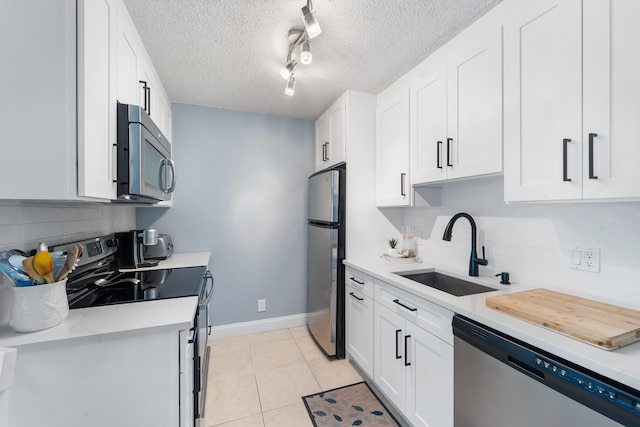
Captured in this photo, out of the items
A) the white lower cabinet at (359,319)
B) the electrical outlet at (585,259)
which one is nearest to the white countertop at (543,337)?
the electrical outlet at (585,259)

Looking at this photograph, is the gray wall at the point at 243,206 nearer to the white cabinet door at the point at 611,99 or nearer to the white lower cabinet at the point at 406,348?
the white lower cabinet at the point at 406,348

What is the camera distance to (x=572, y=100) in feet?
3.54

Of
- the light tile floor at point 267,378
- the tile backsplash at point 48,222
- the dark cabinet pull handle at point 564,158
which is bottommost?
the light tile floor at point 267,378

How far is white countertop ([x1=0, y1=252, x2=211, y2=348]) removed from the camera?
932mm

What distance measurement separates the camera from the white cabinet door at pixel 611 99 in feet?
3.03

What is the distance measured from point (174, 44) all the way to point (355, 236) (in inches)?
74.7

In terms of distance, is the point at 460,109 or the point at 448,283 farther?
the point at 448,283

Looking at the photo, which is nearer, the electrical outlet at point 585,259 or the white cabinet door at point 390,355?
the electrical outlet at point 585,259

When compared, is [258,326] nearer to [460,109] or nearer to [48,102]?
[48,102]

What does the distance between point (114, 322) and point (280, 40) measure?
173 cm

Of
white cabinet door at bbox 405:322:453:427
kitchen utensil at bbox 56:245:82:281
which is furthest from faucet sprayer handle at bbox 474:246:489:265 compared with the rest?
kitchen utensil at bbox 56:245:82:281

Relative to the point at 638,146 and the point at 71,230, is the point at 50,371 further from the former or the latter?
the point at 638,146

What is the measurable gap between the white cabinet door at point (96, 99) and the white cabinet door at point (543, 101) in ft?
5.85

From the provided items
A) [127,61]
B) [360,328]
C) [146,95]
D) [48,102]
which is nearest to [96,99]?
[48,102]
